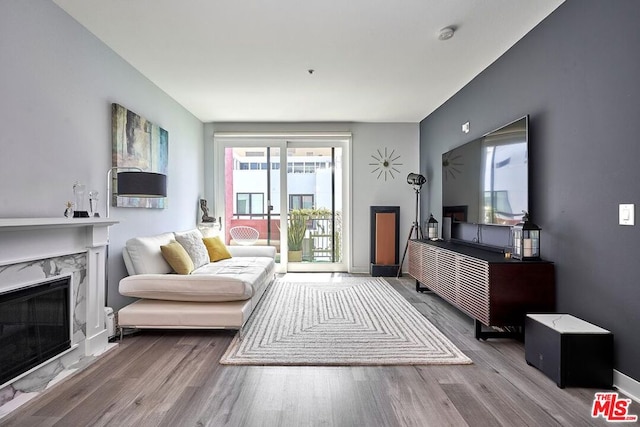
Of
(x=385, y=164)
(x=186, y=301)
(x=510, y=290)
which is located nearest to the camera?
(x=510, y=290)

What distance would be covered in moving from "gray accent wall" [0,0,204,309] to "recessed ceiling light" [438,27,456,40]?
288cm

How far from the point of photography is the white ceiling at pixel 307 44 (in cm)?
249

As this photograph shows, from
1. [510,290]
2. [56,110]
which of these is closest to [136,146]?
[56,110]

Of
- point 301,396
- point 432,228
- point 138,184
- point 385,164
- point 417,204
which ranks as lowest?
point 301,396

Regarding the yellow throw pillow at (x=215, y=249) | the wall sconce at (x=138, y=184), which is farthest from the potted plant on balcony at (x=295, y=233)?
the wall sconce at (x=138, y=184)

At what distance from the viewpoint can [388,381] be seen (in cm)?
214

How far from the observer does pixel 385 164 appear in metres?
5.82

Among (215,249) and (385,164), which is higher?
(385,164)

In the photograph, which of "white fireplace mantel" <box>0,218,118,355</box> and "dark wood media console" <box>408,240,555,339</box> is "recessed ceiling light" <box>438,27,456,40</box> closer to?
"dark wood media console" <box>408,240,555,339</box>

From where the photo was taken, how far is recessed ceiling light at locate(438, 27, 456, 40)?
9.07ft

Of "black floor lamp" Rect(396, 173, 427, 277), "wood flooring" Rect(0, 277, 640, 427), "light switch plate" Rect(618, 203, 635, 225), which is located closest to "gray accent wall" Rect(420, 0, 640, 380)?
"light switch plate" Rect(618, 203, 635, 225)

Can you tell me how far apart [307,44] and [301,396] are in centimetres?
276

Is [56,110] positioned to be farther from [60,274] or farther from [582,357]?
[582,357]
